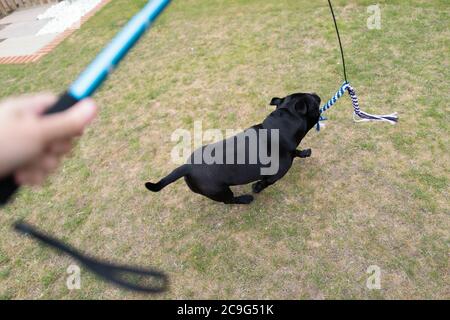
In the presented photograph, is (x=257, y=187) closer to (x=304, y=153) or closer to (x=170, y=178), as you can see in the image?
(x=304, y=153)

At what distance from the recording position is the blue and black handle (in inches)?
37.5

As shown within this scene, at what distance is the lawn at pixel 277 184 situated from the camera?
2846mm

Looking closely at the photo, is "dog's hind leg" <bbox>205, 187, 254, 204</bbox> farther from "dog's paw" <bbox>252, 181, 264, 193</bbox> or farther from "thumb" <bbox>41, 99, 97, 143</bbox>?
"thumb" <bbox>41, 99, 97, 143</bbox>

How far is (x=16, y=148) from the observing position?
2.85 feet

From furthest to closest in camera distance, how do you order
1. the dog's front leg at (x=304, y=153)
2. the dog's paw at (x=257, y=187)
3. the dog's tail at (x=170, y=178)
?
the dog's front leg at (x=304, y=153), the dog's paw at (x=257, y=187), the dog's tail at (x=170, y=178)

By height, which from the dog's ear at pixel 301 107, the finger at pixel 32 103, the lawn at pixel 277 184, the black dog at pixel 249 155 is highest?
the finger at pixel 32 103

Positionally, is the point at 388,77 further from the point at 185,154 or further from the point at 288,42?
the point at 185,154

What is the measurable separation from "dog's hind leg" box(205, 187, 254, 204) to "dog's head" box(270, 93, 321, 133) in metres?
0.93

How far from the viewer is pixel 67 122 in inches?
36.2

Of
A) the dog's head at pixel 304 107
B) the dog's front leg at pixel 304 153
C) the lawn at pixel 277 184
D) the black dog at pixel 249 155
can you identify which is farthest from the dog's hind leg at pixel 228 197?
the dog's head at pixel 304 107

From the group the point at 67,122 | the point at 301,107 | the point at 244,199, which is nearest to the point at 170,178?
the point at 244,199

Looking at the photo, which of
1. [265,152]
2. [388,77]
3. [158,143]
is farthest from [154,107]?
[388,77]

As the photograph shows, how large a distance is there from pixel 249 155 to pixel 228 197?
0.48 metres

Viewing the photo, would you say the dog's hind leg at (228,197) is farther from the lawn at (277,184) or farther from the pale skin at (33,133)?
the pale skin at (33,133)
